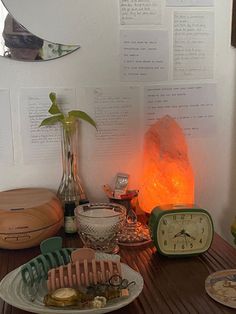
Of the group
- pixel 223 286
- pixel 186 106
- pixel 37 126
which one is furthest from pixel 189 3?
pixel 223 286

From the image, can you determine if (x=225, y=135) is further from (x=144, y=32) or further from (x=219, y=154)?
(x=144, y=32)

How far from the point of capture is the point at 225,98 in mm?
1266

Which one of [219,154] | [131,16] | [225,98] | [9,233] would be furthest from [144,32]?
[9,233]

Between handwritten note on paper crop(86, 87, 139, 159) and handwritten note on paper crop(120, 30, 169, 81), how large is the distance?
0.05 metres

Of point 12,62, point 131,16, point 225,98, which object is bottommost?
point 225,98

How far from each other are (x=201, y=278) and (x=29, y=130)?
0.60 m

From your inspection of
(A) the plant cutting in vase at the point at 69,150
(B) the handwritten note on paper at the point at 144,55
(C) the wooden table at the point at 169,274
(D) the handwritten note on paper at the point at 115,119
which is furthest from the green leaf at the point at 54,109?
(C) the wooden table at the point at 169,274

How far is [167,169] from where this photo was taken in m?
1.09

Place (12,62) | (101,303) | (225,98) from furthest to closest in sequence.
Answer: (225,98) < (12,62) < (101,303)

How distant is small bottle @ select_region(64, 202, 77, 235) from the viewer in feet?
3.52

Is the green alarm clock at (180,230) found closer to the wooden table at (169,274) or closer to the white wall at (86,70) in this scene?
the wooden table at (169,274)

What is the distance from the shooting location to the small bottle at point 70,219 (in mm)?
1072

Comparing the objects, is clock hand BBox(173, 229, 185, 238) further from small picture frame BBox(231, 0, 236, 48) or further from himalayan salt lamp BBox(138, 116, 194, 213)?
small picture frame BBox(231, 0, 236, 48)

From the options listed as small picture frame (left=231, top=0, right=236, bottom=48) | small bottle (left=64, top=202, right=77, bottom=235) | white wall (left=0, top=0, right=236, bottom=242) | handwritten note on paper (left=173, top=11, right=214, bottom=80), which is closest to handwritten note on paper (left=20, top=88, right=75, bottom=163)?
white wall (left=0, top=0, right=236, bottom=242)
